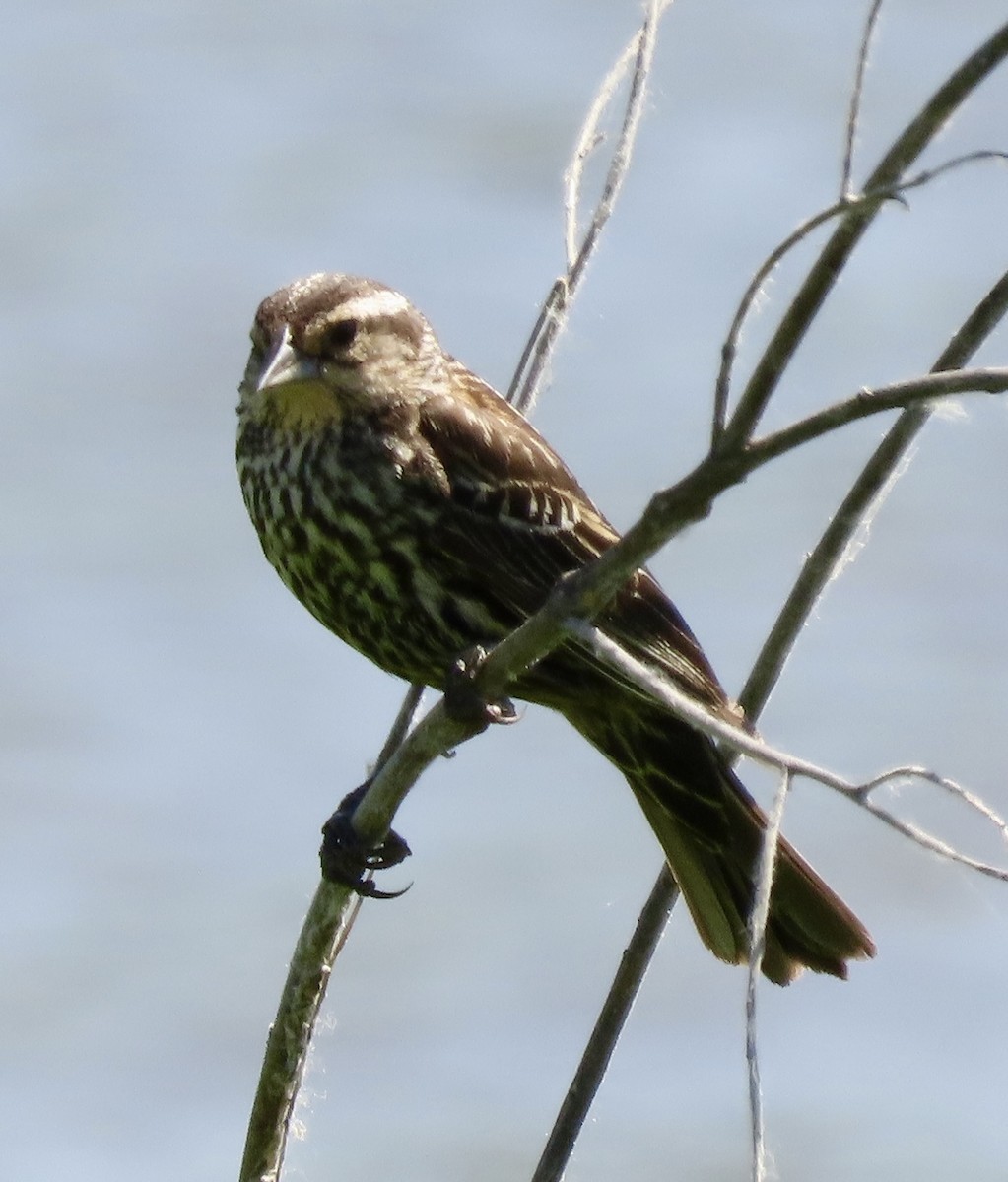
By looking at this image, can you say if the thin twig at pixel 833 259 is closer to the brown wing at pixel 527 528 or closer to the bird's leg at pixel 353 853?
the bird's leg at pixel 353 853

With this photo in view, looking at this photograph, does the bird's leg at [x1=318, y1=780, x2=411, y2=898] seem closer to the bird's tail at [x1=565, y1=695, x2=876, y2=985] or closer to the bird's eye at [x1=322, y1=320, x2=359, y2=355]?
the bird's tail at [x1=565, y1=695, x2=876, y2=985]

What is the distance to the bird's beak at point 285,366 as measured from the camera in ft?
10.2

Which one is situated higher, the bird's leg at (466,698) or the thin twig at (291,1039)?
the bird's leg at (466,698)

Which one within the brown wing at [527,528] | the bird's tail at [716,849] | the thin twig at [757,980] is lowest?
the thin twig at [757,980]

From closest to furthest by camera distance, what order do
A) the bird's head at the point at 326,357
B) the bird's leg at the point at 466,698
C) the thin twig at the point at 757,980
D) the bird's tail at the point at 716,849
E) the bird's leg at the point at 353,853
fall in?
the thin twig at the point at 757,980, the bird's leg at the point at 466,698, the bird's leg at the point at 353,853, the bird's tail at the point at 716,849, the bird's head at the point at 326,357

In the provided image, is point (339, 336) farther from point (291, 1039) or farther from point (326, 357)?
point (291, 1039)

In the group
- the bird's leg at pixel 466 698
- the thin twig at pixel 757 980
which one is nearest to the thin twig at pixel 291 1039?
the bird's leg at pixel 466 698

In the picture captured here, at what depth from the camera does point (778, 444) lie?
1.60 meters

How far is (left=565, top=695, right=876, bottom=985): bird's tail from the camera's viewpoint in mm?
3045

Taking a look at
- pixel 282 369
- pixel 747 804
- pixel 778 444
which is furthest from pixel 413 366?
pixel 778 444

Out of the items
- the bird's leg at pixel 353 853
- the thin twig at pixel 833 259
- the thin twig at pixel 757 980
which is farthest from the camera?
the bird's leg at pixel 353 853

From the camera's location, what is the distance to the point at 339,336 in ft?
10.7

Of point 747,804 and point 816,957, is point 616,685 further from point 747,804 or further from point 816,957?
point 816,957

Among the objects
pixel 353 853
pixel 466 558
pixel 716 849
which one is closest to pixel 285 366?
pixel 466 558
